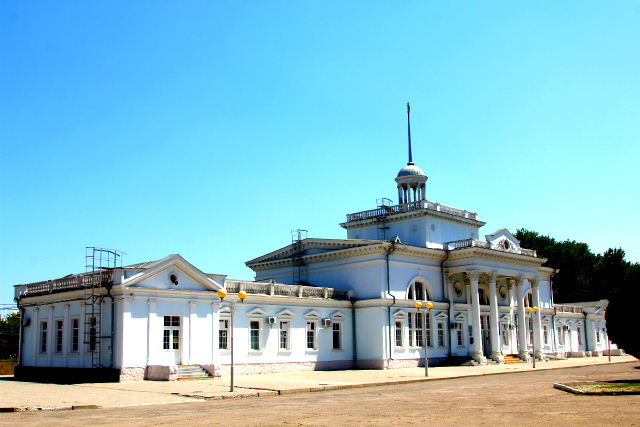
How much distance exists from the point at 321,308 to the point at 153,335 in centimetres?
1236

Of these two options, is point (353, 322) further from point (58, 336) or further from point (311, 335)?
point (58, 336)

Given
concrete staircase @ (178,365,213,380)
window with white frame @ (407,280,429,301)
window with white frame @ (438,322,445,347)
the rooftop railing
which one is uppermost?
the rooftop railing

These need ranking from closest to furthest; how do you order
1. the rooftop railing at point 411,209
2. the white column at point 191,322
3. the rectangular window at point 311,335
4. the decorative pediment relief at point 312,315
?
the white column at point 191,322 → the decorative pediment relief at point 312,315 → the rectangular window at point 311,335 → the rooftop railing at point 411,209

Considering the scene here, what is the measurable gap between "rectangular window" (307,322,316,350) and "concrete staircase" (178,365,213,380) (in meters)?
9.01

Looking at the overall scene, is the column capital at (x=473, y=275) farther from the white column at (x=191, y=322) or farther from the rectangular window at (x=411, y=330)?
the white column at (x=191, y=322)

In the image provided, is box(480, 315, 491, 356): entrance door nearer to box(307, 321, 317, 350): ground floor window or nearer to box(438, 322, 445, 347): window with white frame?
box(438, 322, 445, 347): window with white frame

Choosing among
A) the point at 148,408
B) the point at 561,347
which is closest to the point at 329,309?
the point at 148,408

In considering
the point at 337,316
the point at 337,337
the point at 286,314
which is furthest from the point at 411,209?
the point at 286,314

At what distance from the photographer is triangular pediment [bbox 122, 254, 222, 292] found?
2752 cm

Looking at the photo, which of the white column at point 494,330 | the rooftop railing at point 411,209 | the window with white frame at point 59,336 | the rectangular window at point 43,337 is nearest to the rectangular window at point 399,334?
the white column at point 494,330

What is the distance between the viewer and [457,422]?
1319cm

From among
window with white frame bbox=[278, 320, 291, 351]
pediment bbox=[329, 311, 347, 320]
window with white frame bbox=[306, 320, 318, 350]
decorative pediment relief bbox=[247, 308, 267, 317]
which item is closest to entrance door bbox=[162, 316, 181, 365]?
decorative pediment relief bbox=[247, 308, 267, 317]

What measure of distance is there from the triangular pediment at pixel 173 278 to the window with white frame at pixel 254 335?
4.71m

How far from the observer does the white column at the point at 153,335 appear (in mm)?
27328
